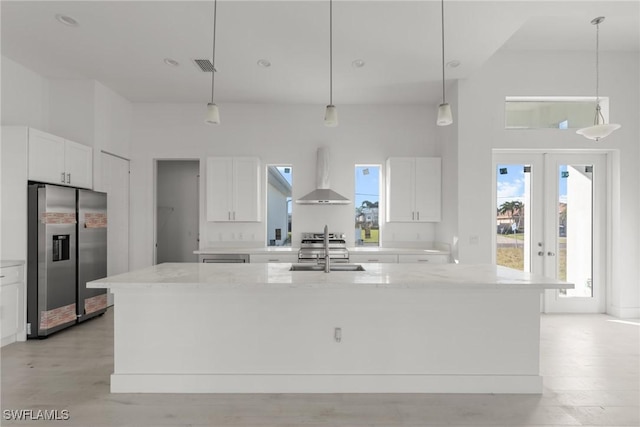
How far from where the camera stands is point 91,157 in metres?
4.45

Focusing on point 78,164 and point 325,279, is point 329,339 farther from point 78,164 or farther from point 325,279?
point 78,164

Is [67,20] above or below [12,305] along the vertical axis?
above

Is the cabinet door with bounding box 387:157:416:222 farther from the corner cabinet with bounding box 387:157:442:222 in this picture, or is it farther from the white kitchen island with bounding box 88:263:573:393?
the white kitchen island with bounding box 88:263:573:393

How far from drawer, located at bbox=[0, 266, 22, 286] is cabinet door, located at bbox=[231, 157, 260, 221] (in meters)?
2.48

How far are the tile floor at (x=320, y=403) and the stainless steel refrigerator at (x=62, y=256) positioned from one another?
2.19 ft

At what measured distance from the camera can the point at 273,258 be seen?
4.75 meters

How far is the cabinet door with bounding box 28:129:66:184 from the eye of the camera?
361 centimetres

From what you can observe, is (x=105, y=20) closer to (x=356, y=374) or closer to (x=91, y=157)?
(x=91, y=157)

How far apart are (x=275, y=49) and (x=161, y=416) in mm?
3485

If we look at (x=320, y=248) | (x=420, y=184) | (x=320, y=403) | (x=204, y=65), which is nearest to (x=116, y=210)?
(x=204, y=65)

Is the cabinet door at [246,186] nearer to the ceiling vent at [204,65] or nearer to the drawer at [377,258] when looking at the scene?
the ceiling vent at [204,65]

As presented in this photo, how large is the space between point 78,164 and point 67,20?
68.9 inches

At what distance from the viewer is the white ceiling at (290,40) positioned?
9.74 ft

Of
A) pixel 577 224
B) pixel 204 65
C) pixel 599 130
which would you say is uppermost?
pixel 204 65
